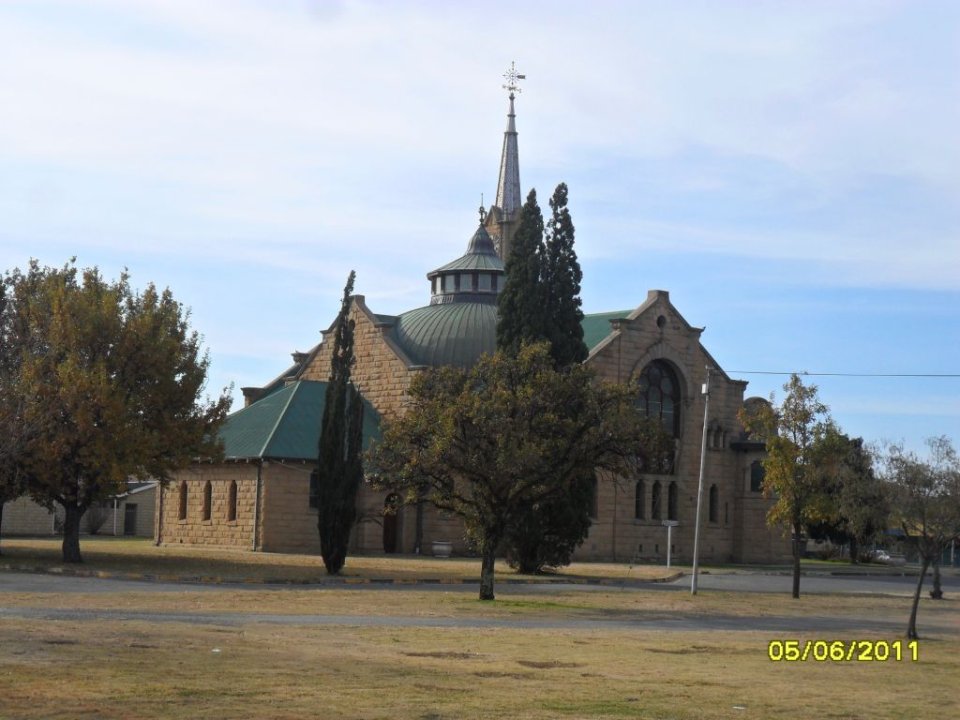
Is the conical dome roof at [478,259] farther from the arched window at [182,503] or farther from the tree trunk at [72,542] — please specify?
the tree trunk at [72,542]

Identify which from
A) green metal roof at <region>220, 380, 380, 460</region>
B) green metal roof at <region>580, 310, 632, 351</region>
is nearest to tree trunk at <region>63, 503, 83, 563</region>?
green metal roof at <region>220, 380, 380, 460</region>

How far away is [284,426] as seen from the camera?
190ft

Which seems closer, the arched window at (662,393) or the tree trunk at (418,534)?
the tree trunk at (418,534)

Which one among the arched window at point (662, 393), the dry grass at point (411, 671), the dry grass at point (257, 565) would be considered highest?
the arched window at point (662, 393)

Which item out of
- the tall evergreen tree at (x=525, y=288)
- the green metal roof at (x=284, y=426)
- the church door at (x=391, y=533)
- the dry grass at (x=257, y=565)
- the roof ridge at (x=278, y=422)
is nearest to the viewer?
the dry grass at (x=257, y=565)

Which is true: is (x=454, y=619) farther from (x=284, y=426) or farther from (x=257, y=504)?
(x=284, y=426)

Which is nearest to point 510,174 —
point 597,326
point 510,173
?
point 510,173

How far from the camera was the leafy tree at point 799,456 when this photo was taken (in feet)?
134

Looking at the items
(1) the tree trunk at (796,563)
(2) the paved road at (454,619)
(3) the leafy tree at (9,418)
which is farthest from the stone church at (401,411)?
(2) the paved road at (454,619)

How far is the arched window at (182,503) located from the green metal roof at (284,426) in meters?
2.99

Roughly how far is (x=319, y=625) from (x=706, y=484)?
1863 inches

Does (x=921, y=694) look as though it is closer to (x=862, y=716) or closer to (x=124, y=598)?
(x=862, y=716)

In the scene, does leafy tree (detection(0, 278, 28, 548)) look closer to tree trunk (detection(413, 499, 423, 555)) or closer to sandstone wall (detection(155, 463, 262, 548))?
sandstone wall (detection(155, 463, 262, 548))

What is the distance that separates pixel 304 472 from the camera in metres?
56.3
